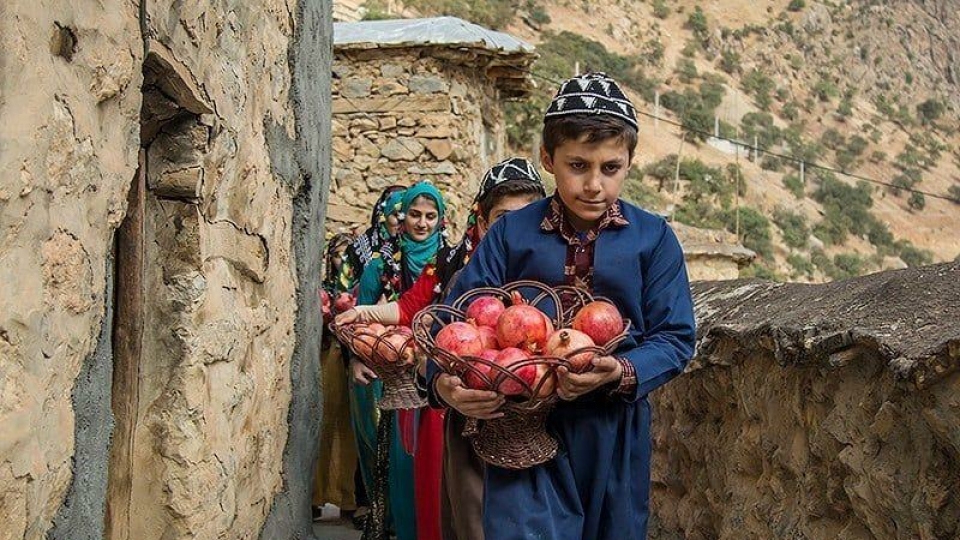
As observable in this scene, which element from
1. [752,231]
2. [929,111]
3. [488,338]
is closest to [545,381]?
[488,338]

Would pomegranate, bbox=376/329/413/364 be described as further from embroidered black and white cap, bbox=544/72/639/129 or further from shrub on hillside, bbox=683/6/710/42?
shrub on hillside, bbox=683/6/710/42

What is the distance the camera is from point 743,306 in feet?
14.3

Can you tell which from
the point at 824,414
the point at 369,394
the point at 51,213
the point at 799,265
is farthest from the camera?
the point at 799,265

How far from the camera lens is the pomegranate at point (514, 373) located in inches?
103

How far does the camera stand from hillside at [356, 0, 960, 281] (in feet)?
129

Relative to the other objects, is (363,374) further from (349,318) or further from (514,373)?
(514,373)

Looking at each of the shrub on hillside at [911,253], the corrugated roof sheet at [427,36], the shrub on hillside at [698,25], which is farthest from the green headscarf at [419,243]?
the shrub on hillside at [698,25]

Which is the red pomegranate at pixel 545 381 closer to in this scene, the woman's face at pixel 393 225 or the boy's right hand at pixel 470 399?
the boy's right hand at pixel 470 399

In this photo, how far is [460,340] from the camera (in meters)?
2.73

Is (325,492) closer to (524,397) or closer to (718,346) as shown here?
(718,346)

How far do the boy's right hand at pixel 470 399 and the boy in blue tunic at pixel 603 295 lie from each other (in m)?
0.03

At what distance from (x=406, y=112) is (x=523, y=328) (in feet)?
35.5

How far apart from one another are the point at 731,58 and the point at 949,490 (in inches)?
2319

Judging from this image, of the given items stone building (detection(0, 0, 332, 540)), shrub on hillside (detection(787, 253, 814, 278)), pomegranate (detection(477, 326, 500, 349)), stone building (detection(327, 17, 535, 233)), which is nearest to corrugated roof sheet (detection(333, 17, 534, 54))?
stone building (detection(327, 17, 535, 233))
